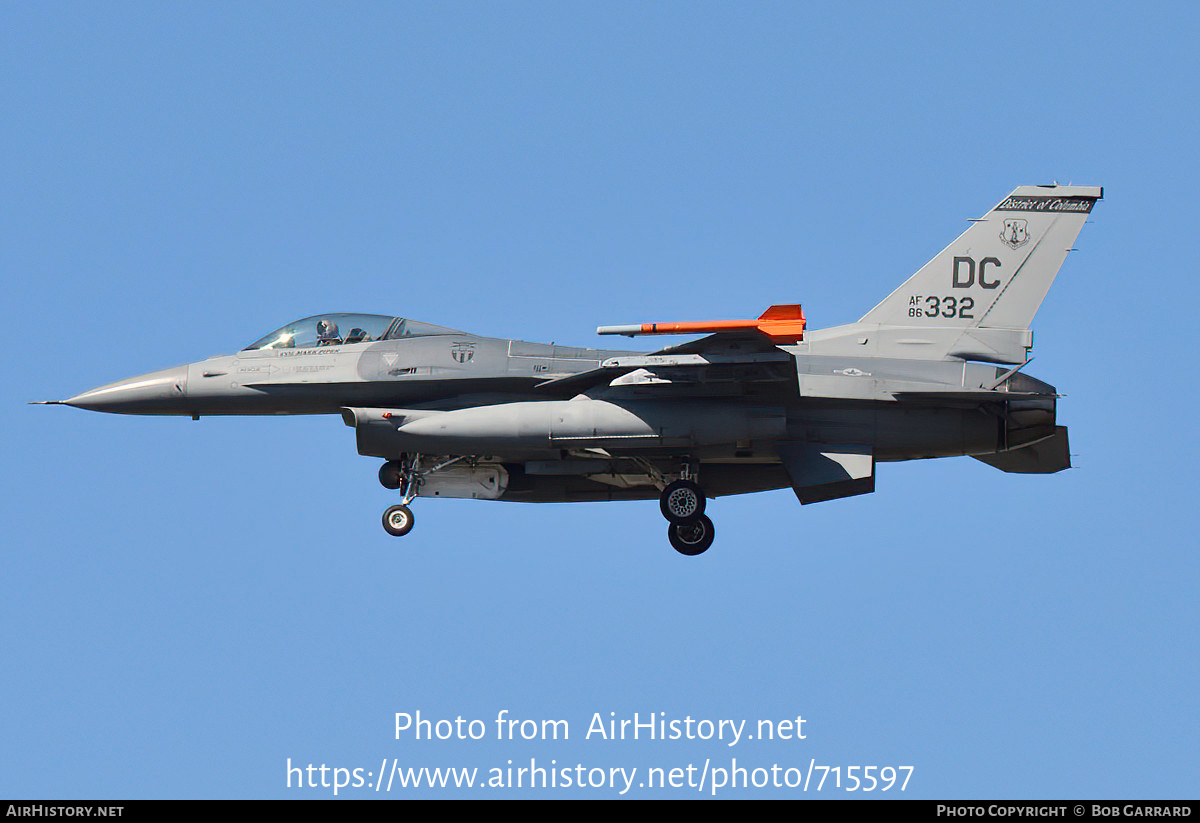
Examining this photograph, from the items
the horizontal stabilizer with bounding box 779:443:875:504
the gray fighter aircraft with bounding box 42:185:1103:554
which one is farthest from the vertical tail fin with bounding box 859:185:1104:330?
the horizontal stabilizer with bounding box 779:443:875:504

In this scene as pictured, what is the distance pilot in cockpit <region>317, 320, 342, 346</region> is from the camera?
19547 millimetres

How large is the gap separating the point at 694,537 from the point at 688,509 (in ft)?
1.82

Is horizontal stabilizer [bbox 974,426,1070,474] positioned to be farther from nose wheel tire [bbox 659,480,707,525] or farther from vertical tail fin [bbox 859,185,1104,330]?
nose wheel tire [bbox 659,480,707,525]

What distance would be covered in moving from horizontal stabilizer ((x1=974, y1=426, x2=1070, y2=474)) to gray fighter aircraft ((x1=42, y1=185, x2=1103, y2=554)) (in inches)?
1.1

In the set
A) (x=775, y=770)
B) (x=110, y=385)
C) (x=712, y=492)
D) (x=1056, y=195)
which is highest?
(x=1056, y=195)

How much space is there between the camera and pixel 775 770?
16438 mm

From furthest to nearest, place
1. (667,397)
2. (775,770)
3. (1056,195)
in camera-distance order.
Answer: (1056,195), (667,397), (775,770)

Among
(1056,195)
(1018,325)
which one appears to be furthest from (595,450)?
(1056,195)

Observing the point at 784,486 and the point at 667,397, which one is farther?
the point at 784,486

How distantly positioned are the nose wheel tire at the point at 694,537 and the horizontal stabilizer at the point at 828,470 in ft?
3.98

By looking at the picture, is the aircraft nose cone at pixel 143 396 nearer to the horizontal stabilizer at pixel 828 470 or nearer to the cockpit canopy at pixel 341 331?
the cockpit canopy at pixel 341 331

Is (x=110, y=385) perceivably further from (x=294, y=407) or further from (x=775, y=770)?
(x=775, y=770)

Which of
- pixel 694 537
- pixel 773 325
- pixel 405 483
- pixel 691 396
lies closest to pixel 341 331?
pixel 405 483

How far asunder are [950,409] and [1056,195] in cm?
314
